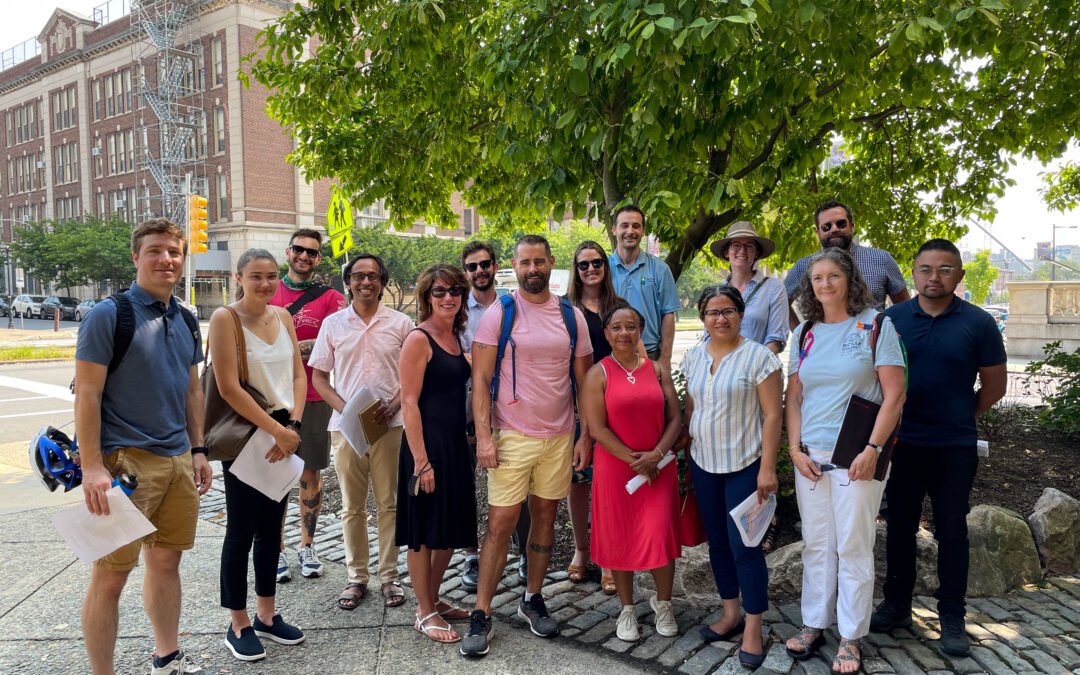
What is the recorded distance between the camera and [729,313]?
12.0ft

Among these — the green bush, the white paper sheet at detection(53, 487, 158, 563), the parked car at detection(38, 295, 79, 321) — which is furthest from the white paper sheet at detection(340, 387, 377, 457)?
the parked car at detection(38, 295, 79, 321)

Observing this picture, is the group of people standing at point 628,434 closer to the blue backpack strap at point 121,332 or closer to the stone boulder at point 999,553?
the blue backpack strap at point 121,332

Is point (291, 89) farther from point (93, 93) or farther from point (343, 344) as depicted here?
point (93, 93)

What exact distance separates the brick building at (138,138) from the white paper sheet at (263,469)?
41.2m

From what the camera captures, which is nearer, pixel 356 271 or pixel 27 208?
pixel 356 271

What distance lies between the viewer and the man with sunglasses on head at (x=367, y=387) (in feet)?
14.1

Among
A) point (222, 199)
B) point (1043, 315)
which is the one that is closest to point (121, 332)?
point (1043, 315)

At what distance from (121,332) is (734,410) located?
278 cm

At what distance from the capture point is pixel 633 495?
12.7ft

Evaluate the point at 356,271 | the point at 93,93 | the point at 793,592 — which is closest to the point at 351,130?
the point at 356,271

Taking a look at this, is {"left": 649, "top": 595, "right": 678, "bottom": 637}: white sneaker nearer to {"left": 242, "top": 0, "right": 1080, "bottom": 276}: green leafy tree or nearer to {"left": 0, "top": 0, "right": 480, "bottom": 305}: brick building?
{"left": 242, "top": 0, "right": 1080, "bottom": 276}: green leafy tree

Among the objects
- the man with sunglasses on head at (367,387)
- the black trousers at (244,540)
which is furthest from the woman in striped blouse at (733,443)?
the black trousers at (244,540)

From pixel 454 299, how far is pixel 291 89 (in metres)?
4.89

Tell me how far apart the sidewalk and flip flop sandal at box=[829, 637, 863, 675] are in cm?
6
